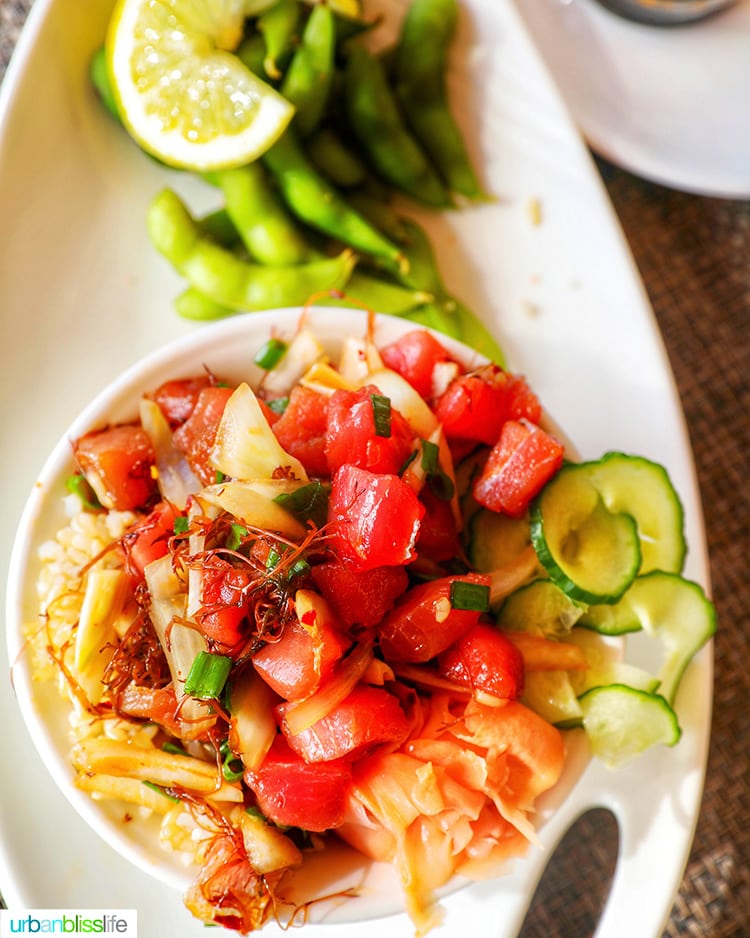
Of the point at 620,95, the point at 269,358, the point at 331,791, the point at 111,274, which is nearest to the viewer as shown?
the point at 331,791

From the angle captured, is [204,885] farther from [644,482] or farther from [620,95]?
[620,95]

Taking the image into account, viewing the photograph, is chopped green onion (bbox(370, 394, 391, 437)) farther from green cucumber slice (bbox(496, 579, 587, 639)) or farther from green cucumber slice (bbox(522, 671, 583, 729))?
green cucumber slice (bbox(522, 671, 583, 729))

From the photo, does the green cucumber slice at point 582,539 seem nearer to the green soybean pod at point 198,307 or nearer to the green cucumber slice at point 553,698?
the green cucumber slice at point 553,698

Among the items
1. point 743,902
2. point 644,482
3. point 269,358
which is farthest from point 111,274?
point 743,902

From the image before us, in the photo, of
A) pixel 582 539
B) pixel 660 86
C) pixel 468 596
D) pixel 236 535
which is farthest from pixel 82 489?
pixel 660 86

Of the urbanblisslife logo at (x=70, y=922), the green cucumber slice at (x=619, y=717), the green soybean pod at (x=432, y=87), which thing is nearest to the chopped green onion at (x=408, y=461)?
the green cucumber slice at (x=619, y=717)
